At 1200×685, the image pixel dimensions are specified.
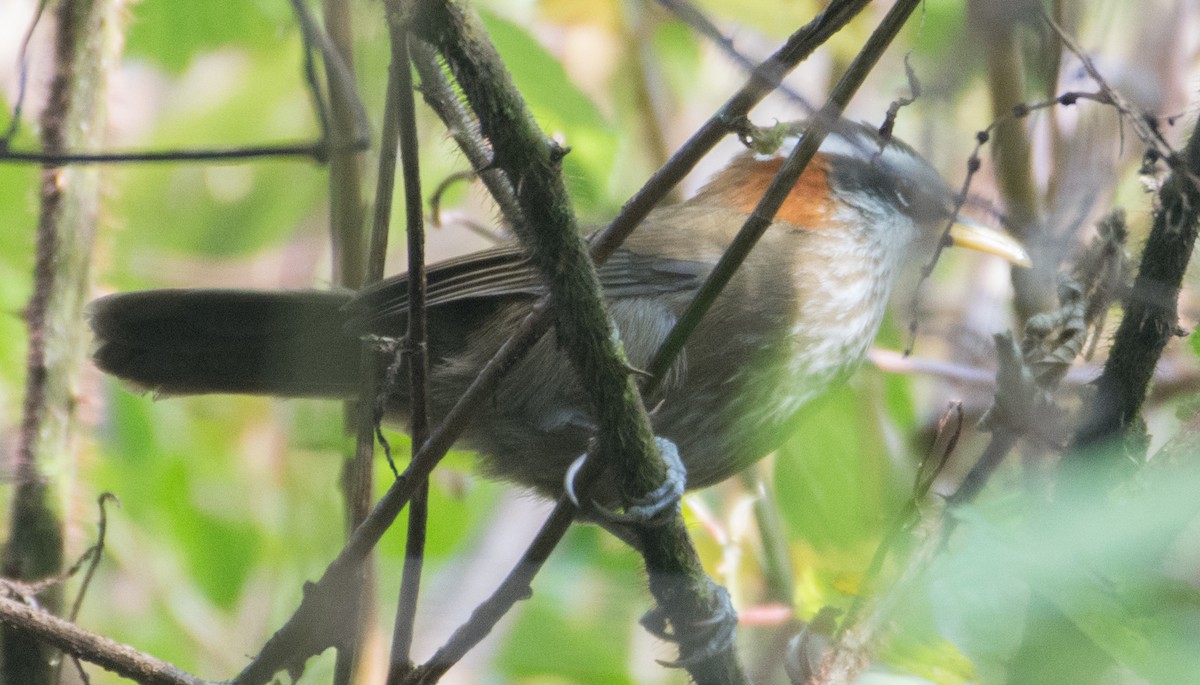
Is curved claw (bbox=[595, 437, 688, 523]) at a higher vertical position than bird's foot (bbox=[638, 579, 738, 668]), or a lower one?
higher

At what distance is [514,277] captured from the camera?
276cm

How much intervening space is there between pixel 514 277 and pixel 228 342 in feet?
2.77

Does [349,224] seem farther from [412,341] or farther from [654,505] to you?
[654,505]

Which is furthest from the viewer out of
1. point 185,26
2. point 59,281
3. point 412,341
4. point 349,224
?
point 185,26

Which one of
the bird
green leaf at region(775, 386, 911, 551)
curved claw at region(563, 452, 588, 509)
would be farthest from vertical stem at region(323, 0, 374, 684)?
green leaf at region(775, 386, 911, 551)

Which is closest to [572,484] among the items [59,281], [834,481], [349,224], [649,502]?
[649,502]

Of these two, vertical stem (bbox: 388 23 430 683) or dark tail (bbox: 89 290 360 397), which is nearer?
vertical stem (bbox: 388 23 430 683)

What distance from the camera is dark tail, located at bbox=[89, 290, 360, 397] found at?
2865 mm

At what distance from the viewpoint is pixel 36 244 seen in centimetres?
266

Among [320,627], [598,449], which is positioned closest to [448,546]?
[320,627]

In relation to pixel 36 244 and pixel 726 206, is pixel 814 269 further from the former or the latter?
pixel 36 244

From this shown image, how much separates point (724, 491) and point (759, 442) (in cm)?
166

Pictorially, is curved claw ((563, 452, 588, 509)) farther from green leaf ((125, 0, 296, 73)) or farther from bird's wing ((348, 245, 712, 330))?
green leaf ((125, 0, 296, 73))

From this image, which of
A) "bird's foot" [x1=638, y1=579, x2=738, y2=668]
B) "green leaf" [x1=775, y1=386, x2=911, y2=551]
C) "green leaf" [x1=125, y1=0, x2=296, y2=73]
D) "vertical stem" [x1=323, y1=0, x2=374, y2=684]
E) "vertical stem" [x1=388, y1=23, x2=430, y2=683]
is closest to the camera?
"vertical stem" [x1=388, y1=23, x2=430, y2=683]
